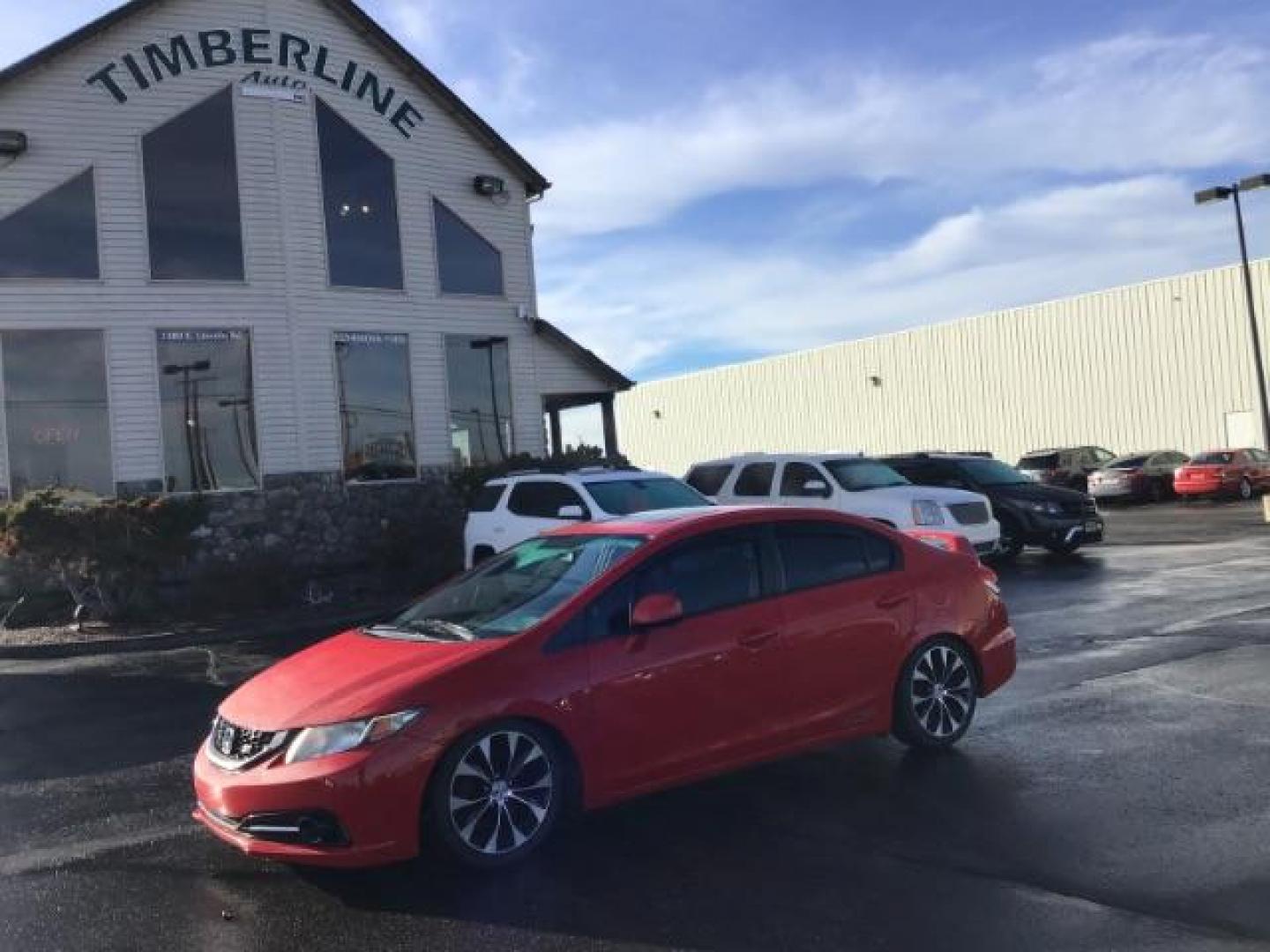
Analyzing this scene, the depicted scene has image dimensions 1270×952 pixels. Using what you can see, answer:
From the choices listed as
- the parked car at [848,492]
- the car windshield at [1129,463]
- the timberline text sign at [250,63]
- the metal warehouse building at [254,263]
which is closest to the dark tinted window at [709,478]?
the parked car at [848,492]

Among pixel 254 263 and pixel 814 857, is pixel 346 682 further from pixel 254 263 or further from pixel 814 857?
pixel 254 263

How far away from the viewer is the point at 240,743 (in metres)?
5.18

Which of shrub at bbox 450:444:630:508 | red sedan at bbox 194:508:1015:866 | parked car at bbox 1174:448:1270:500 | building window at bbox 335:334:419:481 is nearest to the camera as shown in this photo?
red sedan at bbox 194:508:1015:866

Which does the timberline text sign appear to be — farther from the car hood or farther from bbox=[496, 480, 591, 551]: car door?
the car hood

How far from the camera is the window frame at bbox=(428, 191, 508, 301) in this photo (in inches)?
803

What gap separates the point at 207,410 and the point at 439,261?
4743 millimetres

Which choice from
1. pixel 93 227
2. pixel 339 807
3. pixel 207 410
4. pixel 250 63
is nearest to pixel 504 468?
pixel 207 410

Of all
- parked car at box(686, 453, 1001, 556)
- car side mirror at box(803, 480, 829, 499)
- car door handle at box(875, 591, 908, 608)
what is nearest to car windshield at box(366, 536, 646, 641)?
car door handle at box(875, 591, 908, 608)

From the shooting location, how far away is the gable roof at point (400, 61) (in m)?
17.2

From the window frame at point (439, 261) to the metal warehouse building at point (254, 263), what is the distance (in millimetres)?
36

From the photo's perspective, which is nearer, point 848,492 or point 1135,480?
point 848,492

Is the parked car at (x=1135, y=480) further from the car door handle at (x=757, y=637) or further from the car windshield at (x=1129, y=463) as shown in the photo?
the car door handle at (x=757, y=637)

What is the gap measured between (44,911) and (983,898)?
3759 mm

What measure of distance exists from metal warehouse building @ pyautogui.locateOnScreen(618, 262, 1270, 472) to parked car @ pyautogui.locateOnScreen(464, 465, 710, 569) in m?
26.4
